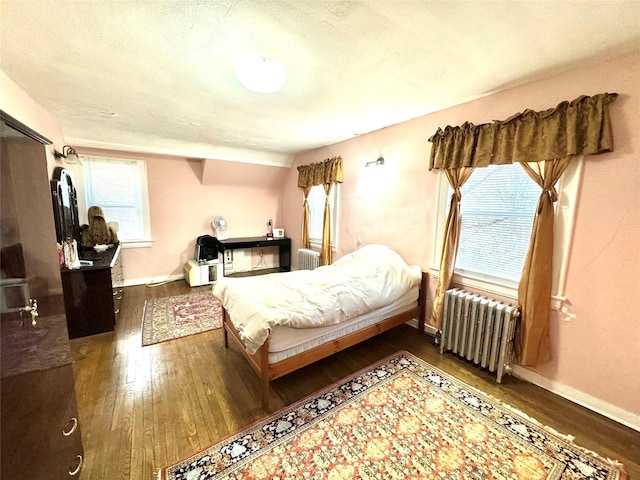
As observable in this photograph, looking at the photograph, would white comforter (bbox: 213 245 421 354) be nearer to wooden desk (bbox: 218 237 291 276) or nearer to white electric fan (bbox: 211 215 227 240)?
wooden desk (bbox: 218 237 291 276)

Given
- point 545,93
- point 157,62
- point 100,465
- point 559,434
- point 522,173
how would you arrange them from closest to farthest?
point 100,465
point 559,434
point 157,62
point 545,93
point 522,173

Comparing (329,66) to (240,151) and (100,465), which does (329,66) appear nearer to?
(100,465)

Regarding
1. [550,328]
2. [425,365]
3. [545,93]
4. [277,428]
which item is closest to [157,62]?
[277,428]

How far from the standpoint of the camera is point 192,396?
6.27 feet

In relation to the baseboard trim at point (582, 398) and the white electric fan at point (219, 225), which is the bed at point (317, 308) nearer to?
the baseboard trim at point (582, 398)

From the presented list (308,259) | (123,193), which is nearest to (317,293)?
(308,259)

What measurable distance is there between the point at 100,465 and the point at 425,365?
2349 millimetres

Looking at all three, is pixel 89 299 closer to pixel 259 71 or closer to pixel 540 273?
pixel 259 71

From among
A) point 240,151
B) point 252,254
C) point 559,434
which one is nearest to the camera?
point 559,434

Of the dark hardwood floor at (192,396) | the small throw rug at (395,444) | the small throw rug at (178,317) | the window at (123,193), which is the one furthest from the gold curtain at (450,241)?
the window at (123,193)

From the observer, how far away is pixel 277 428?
1.64m

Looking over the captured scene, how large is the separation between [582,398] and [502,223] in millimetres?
1413

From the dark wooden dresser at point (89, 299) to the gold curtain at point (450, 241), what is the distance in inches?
137

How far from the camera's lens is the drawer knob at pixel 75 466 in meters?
1.16
